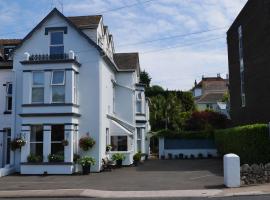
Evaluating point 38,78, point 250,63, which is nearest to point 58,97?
point 38,78

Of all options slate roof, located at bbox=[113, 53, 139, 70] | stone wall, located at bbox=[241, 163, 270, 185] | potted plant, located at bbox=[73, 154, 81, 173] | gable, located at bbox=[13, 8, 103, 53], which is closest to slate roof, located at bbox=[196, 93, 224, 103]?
slate roof, located at bbox=[113, 53, 139, 70]

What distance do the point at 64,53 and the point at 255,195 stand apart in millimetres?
17242

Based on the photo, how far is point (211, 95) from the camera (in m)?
97.8

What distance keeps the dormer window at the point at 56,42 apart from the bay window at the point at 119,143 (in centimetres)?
791

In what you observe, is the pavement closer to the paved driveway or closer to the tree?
the paved driveway

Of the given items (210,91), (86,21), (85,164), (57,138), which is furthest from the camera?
(210,91)

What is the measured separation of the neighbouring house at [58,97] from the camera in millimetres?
28359

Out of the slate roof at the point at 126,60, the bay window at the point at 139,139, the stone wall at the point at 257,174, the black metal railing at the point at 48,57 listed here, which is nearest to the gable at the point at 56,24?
the black metal railing at the point at 48,57

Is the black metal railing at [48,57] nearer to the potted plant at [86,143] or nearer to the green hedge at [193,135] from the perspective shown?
the potted plant at [86,143]

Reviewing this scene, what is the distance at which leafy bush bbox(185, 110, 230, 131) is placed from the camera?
173 ft

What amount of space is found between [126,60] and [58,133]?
12.8 meters

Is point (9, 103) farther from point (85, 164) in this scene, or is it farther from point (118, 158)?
point (118, 158)

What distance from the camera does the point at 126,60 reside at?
130ft

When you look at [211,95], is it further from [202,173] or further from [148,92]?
[202,173]
